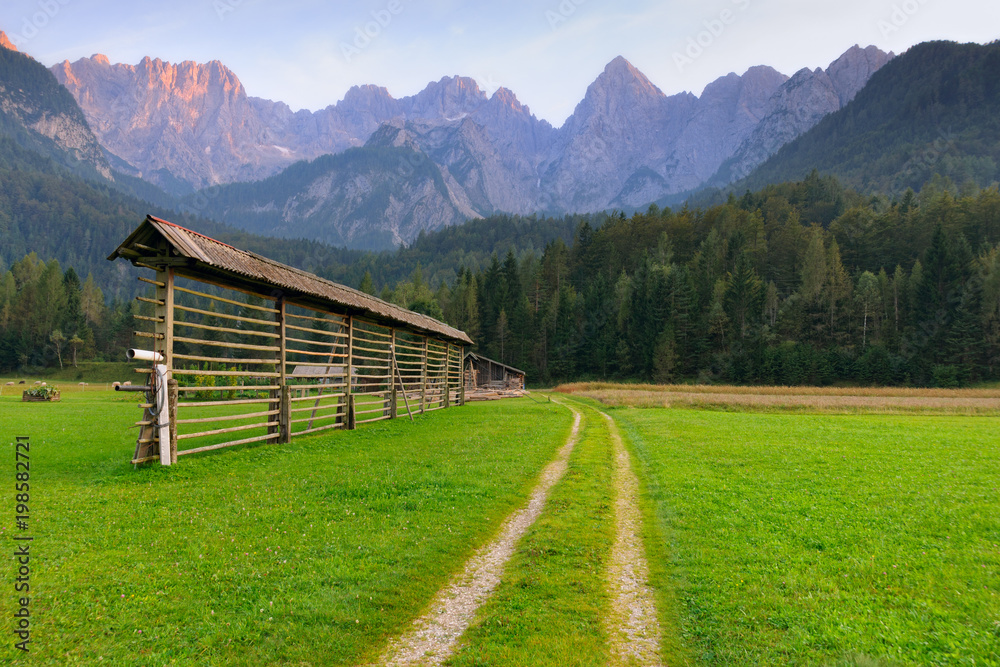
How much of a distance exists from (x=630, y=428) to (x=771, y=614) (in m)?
18.2

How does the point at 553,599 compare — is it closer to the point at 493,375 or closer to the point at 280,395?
the point at 280,395

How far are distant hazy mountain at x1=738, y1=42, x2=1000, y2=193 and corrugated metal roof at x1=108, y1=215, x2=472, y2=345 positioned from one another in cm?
17218

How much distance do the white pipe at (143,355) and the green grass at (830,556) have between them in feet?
34.2

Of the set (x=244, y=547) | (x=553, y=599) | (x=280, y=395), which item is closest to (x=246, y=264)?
(x=280, y=395)

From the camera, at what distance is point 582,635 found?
15.8 feet

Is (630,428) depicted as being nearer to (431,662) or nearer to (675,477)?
(675,477)

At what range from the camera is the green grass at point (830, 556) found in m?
4.69

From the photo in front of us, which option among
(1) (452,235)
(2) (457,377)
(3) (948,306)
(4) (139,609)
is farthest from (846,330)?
(1) (452,235)

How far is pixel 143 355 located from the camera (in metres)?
10.2

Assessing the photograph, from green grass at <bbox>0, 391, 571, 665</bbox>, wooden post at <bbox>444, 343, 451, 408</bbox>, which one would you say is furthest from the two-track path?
wooden post at <bbox>444, 343, 451, 408</bbox>

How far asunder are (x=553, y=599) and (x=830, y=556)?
4.22 meters

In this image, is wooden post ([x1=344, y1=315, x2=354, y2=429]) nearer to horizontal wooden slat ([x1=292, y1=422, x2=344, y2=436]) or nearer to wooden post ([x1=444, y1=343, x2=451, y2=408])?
horizontal wooden slat ([x1=292, y1=422, x2=344, y2=436])

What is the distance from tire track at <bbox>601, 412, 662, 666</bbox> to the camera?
4656 millimetres

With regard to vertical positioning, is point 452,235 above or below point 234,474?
above
